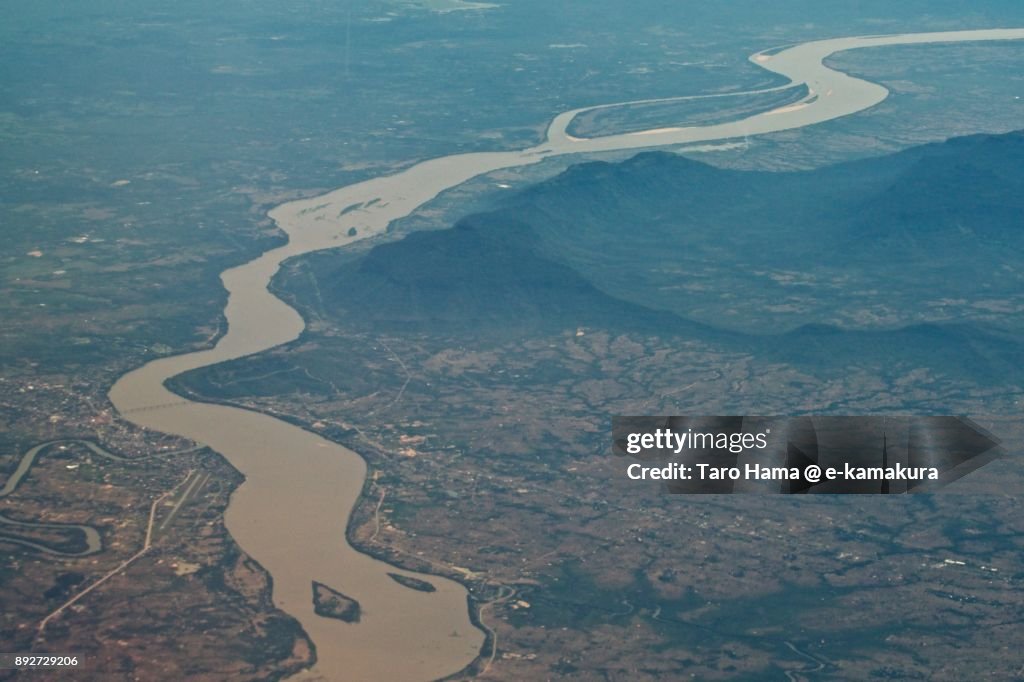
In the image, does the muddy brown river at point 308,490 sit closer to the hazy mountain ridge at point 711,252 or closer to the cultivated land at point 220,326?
the cultivated land at point 220,326

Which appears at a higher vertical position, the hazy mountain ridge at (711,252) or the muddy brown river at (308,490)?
the hazy mountain ridge at (711,252)

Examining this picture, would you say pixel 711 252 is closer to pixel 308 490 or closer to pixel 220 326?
pixel 220 326

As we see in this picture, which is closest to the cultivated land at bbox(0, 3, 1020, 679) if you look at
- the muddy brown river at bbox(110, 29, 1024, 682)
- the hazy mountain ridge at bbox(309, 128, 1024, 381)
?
the muddy brown river at bbox(110, 29, 1024, 682)

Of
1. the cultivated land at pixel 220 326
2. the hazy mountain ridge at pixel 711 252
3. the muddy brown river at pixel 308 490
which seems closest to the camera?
the muddy brown river at pixel 308 490

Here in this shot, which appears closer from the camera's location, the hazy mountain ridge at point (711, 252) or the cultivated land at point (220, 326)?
the cultivated land at point (220, 326)

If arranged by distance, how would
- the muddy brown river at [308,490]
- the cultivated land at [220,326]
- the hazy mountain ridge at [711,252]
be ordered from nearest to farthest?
the muddy brown river at [308,490] < the cultivated land at [220,326] < the hazy mountain ridge at [711,252]

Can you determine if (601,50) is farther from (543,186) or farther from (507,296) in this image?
(507,296)

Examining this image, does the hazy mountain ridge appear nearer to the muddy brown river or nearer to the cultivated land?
the cultivated land

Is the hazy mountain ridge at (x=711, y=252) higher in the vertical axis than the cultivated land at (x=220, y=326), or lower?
higher

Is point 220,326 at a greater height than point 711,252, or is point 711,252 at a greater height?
point 711,252

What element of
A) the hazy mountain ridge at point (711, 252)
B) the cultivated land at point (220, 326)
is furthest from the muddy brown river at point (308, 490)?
the hazy mountain ridge at point (711, 252)

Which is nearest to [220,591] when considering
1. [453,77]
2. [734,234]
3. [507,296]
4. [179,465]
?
[179,465]

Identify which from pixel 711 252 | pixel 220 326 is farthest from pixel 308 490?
pixel 711 252
